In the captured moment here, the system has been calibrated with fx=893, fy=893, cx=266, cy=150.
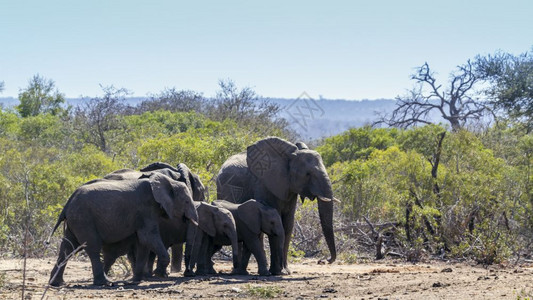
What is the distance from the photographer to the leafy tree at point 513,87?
66.9ft

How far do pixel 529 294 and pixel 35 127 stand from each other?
32.2 meters

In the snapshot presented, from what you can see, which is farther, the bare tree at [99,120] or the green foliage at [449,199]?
the bare tree at [99,120]

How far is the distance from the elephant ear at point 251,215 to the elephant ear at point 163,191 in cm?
130

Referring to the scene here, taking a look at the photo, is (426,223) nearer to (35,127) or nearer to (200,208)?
(200,208)

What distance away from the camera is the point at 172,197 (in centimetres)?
1210

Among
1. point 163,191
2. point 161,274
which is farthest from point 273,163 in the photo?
point 161,274

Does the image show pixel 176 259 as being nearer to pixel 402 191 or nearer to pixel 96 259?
pixel 96 259

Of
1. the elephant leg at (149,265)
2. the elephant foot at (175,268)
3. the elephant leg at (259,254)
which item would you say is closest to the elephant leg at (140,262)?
the elephant leg at (149,265)

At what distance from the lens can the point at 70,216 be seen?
11.2 metres

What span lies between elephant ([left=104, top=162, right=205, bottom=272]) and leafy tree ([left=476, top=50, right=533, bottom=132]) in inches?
361

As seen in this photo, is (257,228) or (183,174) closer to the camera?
(257,228)

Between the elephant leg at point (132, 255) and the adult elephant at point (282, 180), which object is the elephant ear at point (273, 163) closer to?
the adult elephant at point (282, 180)

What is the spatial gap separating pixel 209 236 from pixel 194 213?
2.80ft

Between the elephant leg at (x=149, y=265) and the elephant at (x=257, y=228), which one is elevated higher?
the elephant at (x=257, y=228)
